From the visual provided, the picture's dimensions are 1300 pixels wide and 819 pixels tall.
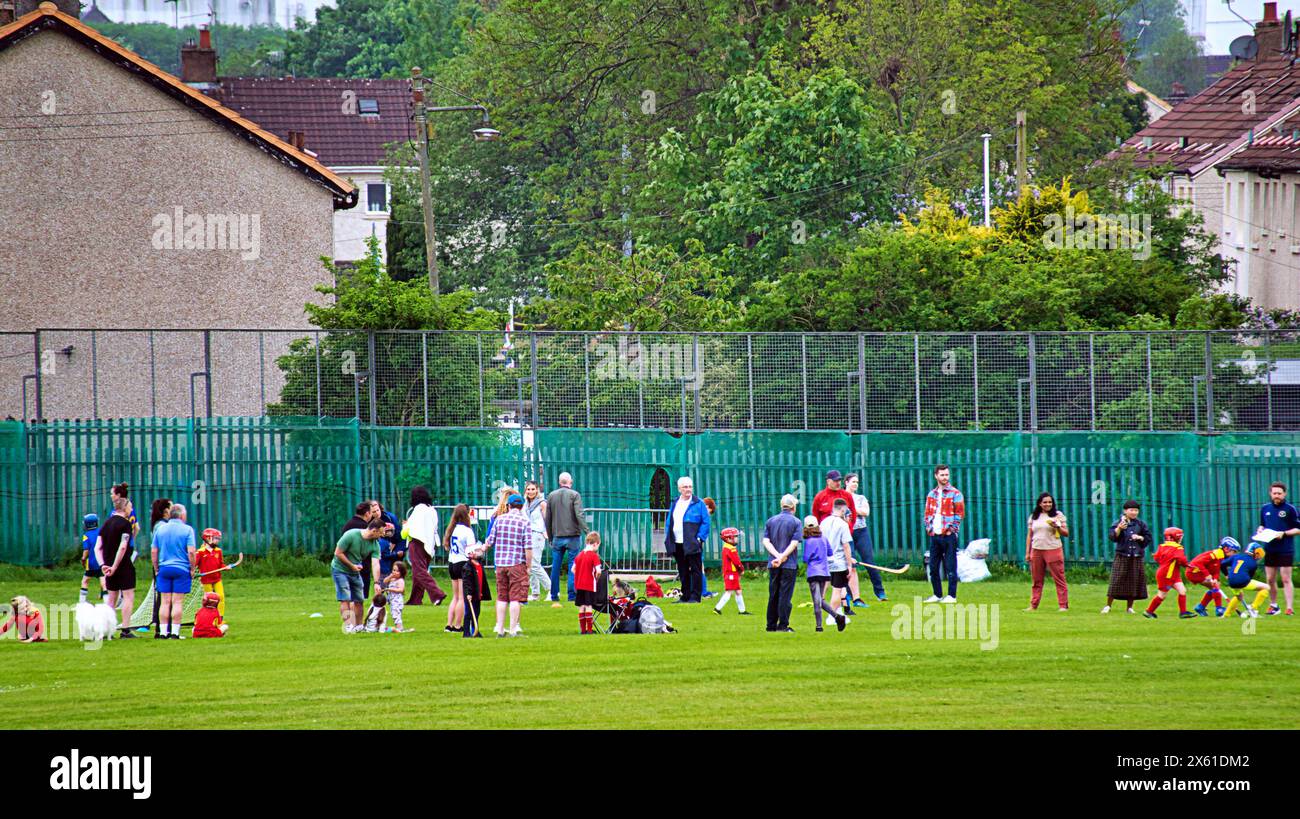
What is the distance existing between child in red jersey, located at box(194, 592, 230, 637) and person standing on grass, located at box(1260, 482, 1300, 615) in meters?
12.2

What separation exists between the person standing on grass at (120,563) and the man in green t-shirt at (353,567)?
227cm

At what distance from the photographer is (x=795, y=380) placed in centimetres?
2844

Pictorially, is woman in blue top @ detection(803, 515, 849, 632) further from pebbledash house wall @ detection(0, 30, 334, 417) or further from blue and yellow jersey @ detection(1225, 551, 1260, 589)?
pebbledash house wall @ detection(0, 30, 334, 417)

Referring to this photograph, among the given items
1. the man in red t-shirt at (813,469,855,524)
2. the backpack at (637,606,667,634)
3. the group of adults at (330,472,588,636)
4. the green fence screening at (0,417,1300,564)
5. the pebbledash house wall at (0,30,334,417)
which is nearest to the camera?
the group of adults at (330,472,588,636)

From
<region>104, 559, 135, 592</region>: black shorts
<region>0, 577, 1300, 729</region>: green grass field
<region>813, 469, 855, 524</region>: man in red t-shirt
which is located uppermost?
<region>813, 469, 855, 524</region>: man in red t-shirt

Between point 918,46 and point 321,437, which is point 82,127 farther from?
point 918,46

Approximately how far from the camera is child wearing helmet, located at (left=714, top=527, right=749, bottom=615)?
21625 mm

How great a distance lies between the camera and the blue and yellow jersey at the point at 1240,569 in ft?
66.2

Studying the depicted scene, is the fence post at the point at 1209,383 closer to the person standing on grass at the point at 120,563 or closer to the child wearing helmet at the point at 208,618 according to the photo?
the child wearing helmet at the point at 208,618

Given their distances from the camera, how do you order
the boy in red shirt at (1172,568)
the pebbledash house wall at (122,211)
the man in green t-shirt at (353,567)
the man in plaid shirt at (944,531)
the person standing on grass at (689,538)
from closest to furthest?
the man in green t-shirt at (353,567), the boy in red shirt at (1172,568), the man in plaid shirt at (944,531), the person standing on grass at (689,538), the pebbledash house wall at (122,211)

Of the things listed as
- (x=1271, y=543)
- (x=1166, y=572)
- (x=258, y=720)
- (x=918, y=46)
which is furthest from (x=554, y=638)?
(x=918, y=46)

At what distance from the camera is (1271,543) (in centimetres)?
2088

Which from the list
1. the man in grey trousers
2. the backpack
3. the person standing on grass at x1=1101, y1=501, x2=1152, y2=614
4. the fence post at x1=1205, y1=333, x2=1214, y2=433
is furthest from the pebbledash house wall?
the person standing on grass at x1=1101, y1=501, x2=1152, y2=614

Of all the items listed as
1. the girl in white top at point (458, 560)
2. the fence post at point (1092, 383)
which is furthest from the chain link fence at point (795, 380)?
the girl in white top at point (458, 560)
